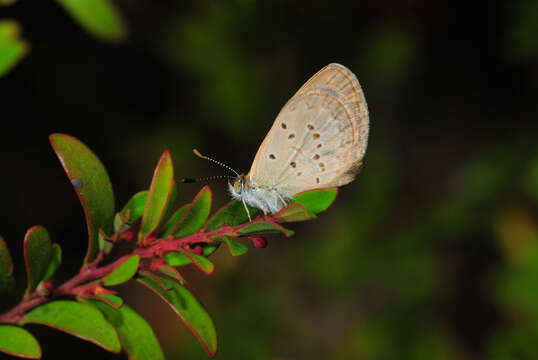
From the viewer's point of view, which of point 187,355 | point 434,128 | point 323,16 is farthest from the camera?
point 434,128

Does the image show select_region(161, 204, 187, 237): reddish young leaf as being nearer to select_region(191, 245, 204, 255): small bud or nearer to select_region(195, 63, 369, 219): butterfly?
select_region(191, 245, 204, 255): small bud

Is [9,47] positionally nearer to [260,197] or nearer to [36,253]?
[36,253]

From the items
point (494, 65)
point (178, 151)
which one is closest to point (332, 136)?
point (178, 151)

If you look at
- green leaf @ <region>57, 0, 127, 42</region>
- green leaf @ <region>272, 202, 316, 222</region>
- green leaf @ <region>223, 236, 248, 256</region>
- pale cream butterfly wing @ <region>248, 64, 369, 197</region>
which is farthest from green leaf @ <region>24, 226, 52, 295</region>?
green leaf @ <region>57, 0, 127, 42</region>

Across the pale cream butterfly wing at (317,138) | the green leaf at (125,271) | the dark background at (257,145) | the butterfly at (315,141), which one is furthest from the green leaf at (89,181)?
the dark background at (257,145)

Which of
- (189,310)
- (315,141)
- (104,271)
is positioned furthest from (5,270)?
(315,141)

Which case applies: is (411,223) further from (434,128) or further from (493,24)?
(493,24)

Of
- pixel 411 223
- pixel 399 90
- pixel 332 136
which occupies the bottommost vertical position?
pixel 411 223

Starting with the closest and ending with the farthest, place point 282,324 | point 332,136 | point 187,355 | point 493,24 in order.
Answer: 1. point 332,136
2. point 187,355
3. point 282,324
4. point 493,24
